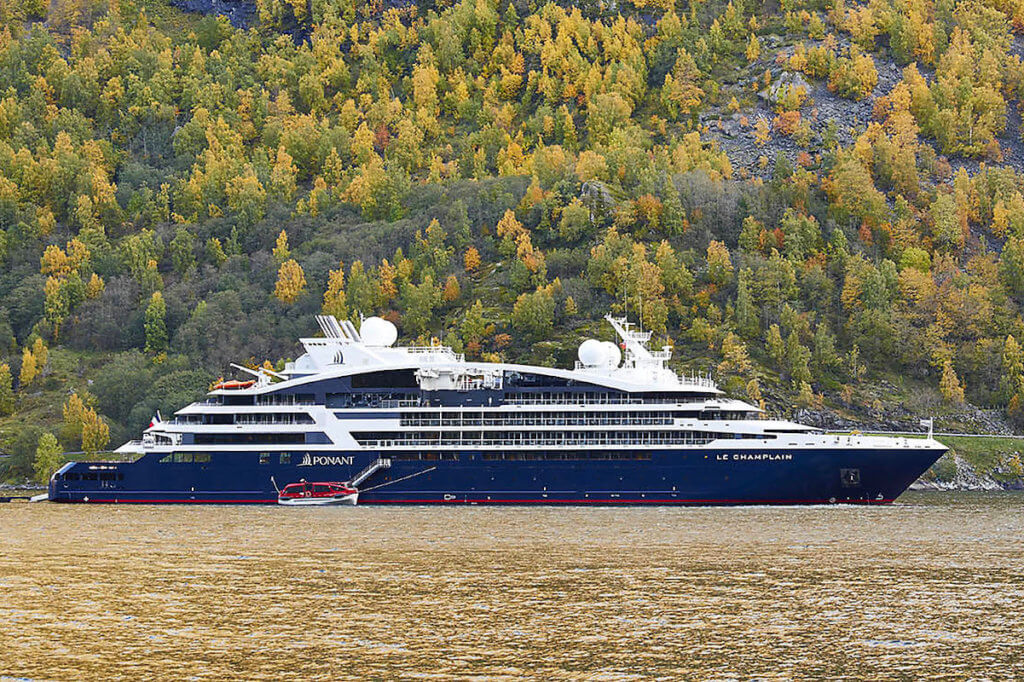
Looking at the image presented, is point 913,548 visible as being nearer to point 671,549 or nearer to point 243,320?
point 671,549

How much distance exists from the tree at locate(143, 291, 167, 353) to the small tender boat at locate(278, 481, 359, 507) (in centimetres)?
7385

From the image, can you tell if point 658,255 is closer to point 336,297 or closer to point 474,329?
point 474,329

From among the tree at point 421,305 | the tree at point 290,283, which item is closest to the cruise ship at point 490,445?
the tree at point 421,305

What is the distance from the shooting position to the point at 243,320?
165 meters

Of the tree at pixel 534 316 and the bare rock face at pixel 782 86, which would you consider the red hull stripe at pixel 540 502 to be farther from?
the bare rock face at pixel 782 86

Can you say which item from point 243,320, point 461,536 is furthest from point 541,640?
point 243,320

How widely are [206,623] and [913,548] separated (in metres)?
33.8

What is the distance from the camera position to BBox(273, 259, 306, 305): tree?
16888 cm

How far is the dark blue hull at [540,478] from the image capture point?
93.4 meters

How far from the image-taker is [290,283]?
6698 inches

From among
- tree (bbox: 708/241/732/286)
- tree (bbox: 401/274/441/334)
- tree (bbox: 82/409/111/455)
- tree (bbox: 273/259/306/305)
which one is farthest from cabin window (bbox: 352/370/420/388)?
tree (bbox: 273/259/306/305)

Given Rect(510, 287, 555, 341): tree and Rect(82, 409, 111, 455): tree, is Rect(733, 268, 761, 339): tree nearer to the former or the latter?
Rect(510, 287, 555, 341): tree

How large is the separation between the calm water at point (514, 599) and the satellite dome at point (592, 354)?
21.0 m

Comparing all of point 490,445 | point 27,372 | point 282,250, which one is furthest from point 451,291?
point 490,445
